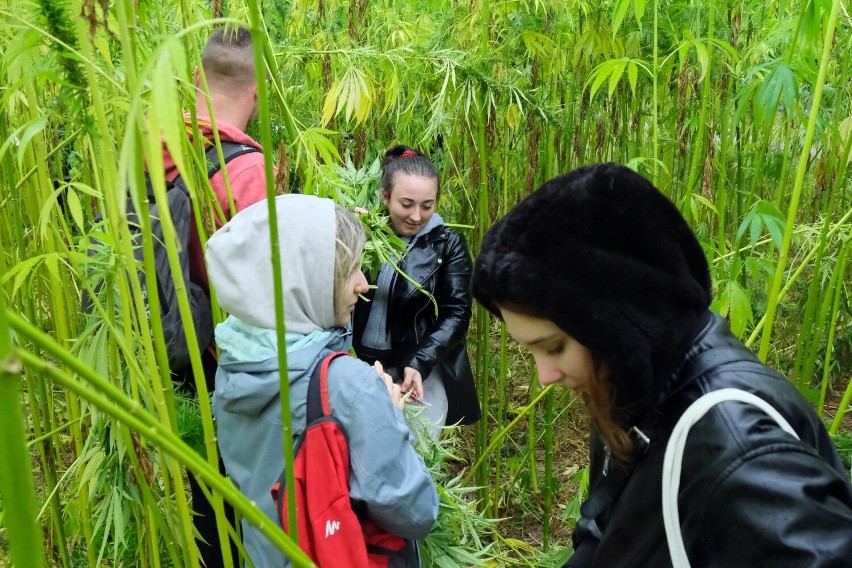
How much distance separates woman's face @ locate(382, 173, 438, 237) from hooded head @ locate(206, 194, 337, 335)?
2.81 feet

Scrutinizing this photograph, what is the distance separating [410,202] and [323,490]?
3.59ft

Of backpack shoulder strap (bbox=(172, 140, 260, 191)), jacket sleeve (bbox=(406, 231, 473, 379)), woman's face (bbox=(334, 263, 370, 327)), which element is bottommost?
jacket sleeve (bbox=(406, 231, 473, 379))

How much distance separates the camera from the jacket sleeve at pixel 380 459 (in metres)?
1.07

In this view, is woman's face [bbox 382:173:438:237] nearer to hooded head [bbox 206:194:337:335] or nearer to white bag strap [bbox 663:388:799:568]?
hooded head [bbox 206:194:337:335]

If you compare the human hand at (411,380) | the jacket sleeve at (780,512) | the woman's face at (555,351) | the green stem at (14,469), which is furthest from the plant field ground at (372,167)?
the jacket sleeve at (780,512)

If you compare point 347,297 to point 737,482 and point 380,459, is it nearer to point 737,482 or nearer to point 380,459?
point 380,459

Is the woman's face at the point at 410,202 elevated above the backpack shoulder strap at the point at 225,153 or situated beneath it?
situated beneath

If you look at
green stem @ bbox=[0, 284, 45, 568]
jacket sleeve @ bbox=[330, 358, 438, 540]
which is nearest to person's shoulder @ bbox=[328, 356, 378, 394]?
jacket sleeve @ bbox=[330, 358, 438, 540]

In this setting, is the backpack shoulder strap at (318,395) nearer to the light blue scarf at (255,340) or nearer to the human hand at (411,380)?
the light blue scarf at (255,340)

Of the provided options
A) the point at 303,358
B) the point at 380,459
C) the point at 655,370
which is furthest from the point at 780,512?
the point at 303,358

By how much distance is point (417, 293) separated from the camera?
2.04 m

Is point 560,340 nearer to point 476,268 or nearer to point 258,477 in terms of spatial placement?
point 476,268

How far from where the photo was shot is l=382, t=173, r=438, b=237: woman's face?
1.98m

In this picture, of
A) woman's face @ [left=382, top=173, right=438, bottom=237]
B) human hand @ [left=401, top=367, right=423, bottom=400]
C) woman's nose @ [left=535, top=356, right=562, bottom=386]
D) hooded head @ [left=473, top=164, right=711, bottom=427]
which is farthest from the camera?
woman's face @ [left=382, top=173, right=438, bottom=237]
